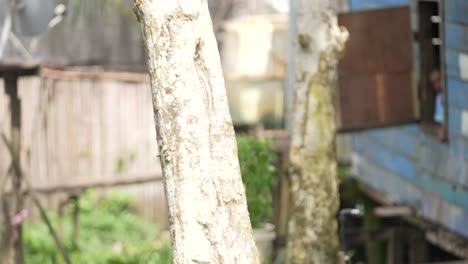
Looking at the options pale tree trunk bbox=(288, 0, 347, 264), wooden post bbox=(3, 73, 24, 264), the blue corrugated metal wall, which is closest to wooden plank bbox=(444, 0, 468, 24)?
the blue corrugated metal wall

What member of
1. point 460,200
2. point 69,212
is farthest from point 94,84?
point 460,200

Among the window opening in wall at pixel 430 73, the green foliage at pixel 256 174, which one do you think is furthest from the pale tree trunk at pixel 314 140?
the window opening in wall at pixel 430 73

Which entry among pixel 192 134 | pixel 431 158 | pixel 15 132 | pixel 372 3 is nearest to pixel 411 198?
pixel 431 158

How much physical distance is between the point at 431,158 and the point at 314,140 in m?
3.44

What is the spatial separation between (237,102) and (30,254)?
14.4ft

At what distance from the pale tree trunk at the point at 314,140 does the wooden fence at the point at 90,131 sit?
6.34 m

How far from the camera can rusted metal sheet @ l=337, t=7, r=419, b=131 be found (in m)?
10.9

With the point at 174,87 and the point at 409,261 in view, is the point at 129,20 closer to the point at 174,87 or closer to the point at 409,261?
the point at 409,261

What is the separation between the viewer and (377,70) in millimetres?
11008

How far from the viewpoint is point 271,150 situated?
10.3 m

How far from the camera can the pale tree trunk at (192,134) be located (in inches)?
185

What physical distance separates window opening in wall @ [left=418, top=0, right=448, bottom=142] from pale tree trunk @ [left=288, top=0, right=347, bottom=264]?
9.60 ft

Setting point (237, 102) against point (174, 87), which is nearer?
point (174, 87)

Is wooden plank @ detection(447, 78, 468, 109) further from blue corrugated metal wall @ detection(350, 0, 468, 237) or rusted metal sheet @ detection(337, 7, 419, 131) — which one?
rusted metal sheet @ detection(337, 7, 419, 131)
